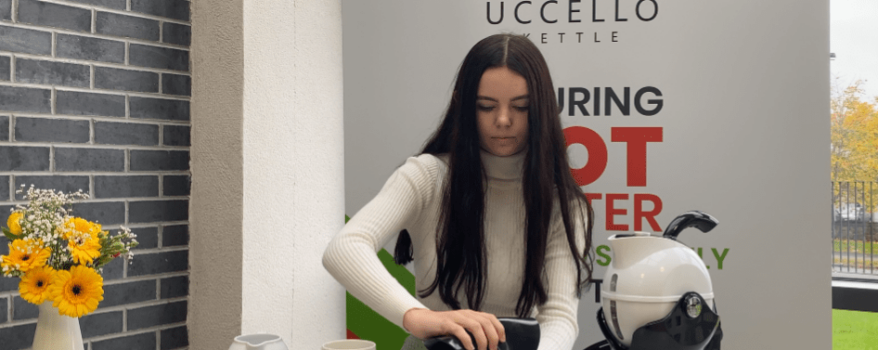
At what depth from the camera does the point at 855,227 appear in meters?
3.02

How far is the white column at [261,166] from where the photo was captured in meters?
2.04

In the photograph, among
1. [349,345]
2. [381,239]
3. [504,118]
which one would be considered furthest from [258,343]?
[504,118]

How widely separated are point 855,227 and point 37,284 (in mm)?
3058

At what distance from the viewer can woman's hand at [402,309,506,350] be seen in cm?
103

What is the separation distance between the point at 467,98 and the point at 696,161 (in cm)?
75

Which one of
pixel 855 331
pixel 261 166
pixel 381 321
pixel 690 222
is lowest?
pixel 855 331

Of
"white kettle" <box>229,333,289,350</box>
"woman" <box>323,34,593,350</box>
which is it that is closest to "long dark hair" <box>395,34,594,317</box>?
"woman" <box>323,34,593,350</box>

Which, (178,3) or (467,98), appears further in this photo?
(178,3)

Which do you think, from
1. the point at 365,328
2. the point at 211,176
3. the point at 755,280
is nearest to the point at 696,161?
the point at 755,280

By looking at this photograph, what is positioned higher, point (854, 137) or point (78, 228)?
point (854, 137)

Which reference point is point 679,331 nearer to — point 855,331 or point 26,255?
point 26,255

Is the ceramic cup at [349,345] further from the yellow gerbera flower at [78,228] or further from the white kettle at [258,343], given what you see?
the yellow gerbera flower at [78,228]

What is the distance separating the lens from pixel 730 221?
1.76 metres

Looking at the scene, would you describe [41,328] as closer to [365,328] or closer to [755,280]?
[365,328]
